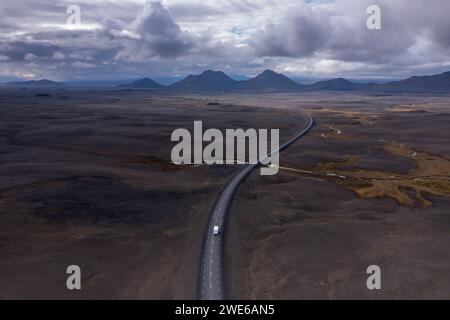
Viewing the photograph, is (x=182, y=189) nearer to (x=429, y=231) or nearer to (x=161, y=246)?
(x=161, y=246)

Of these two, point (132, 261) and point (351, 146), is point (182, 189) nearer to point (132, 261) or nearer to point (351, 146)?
point (132, 261)

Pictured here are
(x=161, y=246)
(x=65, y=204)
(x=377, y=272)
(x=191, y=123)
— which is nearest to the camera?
(x=377, y=272)

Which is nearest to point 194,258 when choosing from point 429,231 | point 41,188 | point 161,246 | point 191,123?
point 161,246

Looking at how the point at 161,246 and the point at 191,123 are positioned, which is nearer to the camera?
the point at 161,246

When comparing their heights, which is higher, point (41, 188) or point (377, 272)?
point (41, 188)
